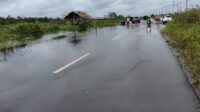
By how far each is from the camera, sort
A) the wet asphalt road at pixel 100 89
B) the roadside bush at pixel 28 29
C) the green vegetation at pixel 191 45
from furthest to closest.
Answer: the roadside bush at pixel 28 29, the green vegetation at pixel 191 45, the wet asphalt road at pixel 100 89

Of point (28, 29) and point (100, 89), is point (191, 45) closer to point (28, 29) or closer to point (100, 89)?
point (100, 89)

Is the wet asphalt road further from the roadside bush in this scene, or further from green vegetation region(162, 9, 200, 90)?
the roadside bush

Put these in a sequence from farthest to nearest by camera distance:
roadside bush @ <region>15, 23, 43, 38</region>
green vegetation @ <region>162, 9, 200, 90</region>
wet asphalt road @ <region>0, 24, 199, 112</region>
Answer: roadside bush @ <region>15, 23, 43, 38</region>
green vegetation @ <region>162, 9, 200, 90</region>
wet asphalt road @ <region>0, 24, 199, 112</region>

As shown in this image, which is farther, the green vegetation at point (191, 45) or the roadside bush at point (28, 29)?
the roadside bush at point (28, 29)

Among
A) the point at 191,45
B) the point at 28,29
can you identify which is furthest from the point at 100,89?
the point at 28,29

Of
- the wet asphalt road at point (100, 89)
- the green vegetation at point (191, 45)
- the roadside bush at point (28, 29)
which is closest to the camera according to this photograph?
the wet asphalt road at point (100, 89)

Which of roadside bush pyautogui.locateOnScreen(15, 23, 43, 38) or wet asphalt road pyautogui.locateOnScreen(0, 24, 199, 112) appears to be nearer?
wet asphalt road pyautogui.locateOnScreen(0, 24, 199, 112)

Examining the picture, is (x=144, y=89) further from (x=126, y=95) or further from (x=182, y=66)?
(x=182, y=66)

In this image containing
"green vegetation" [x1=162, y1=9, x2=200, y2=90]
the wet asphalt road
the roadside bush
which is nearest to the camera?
the wet asphalt road

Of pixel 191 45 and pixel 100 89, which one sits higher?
pixel 191 45

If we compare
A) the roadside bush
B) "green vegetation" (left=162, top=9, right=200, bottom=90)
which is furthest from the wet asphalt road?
the roadside bush

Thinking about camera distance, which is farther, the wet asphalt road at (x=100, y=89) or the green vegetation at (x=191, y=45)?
the green vegetation at (x=191, y=45)

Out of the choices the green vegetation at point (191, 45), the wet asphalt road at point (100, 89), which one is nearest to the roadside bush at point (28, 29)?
the green vegetation at point (191, 45)

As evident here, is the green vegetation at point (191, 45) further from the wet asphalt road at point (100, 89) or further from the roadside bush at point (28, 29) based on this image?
the roadside bush at point (28, 29)
